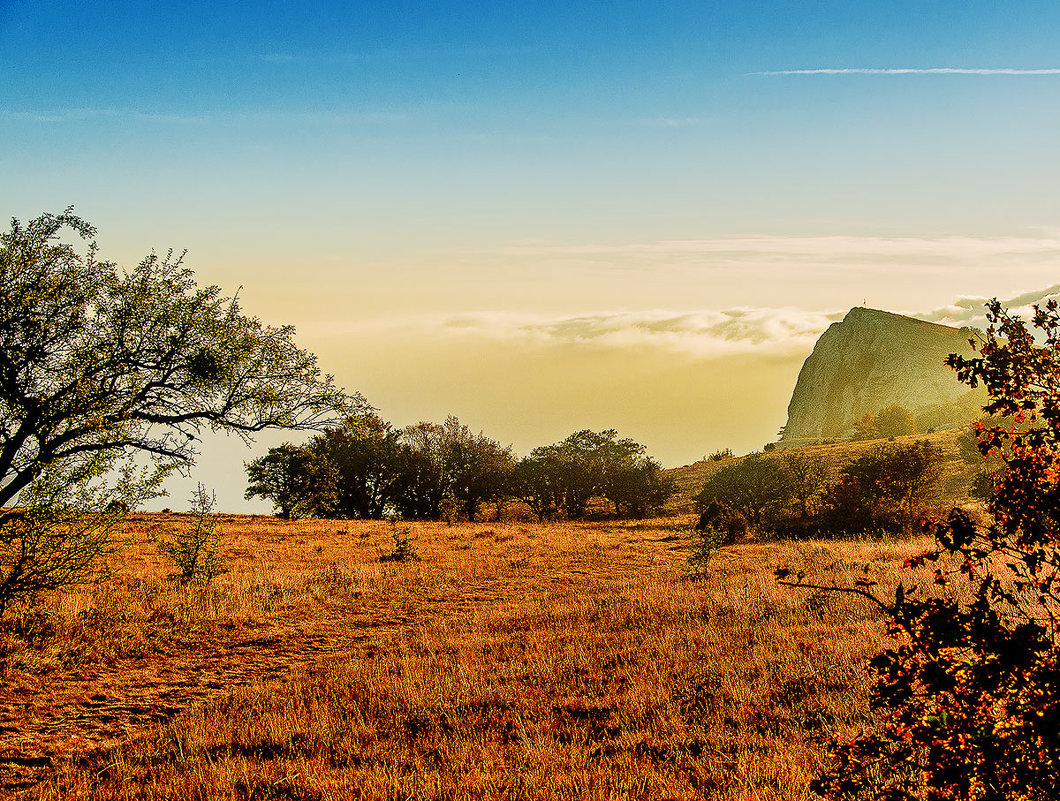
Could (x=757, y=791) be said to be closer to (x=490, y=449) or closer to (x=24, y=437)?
(x=24, y=437)

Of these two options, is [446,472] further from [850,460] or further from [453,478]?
[850,460]

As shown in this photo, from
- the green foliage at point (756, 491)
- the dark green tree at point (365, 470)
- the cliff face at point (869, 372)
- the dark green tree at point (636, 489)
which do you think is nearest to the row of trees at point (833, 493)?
the green foliage at point (756, 491)

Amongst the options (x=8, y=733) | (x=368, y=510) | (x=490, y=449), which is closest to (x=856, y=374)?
(x=490, y=449)

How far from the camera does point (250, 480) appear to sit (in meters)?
51.9

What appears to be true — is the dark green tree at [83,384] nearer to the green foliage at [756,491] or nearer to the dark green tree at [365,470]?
the green foliage at [756,491]

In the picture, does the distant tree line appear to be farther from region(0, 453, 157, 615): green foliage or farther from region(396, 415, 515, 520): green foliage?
region(0, 453, 157, 615): green foliage

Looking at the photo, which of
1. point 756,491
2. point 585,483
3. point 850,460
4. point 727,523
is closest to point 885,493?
point 756,491

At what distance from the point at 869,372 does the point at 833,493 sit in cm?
10442

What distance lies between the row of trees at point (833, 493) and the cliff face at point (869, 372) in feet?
245

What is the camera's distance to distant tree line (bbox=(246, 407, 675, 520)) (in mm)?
53375

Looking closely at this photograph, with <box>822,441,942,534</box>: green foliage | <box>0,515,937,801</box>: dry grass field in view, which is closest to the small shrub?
<box>822,441,942,534</box>: green foliage

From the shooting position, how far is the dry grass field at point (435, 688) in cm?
675

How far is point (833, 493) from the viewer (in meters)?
35.1

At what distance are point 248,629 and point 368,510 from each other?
41.8m
